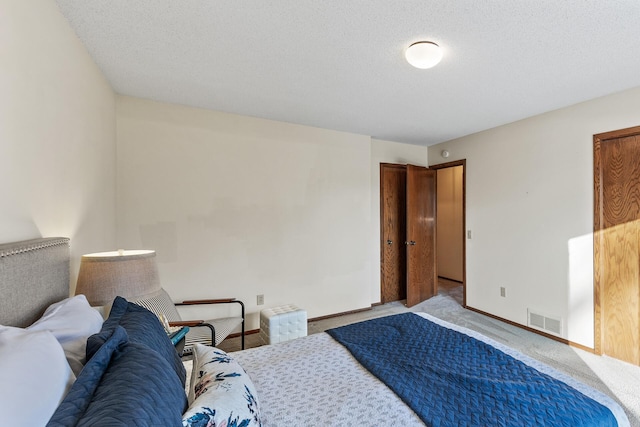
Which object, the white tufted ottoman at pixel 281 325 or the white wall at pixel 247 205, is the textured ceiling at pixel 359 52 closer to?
the white wall at pixel 247 205

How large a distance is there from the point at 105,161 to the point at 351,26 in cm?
219

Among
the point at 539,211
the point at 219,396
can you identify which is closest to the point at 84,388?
the point at 219,396

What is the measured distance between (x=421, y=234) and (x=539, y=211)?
5.05 feet

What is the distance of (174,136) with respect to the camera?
3002mm

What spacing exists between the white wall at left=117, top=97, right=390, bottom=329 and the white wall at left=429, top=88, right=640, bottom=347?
1498 millimetres

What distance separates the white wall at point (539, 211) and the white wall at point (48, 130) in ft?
13.9

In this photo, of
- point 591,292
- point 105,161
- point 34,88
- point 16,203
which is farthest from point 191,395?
point 591,292

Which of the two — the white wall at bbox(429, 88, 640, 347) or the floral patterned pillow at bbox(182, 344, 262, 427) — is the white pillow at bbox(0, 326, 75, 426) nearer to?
the floral patterned pillow at bbox(182, 344, 262, 427)

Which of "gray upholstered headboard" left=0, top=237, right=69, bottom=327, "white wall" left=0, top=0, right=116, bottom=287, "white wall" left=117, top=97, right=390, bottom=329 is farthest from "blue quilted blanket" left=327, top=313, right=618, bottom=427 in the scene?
"white wall" left=117, top=97, right=390, bottom=329

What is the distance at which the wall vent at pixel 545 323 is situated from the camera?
10.3 ft

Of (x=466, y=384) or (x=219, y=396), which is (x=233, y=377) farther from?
(x=466, y=384)

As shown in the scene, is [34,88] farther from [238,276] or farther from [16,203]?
[238,276]

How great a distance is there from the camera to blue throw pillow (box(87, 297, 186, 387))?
1103 millimetres

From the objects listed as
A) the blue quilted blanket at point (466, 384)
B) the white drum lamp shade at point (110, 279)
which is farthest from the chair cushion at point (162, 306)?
the blue quilted blanket at point (466, 384)
